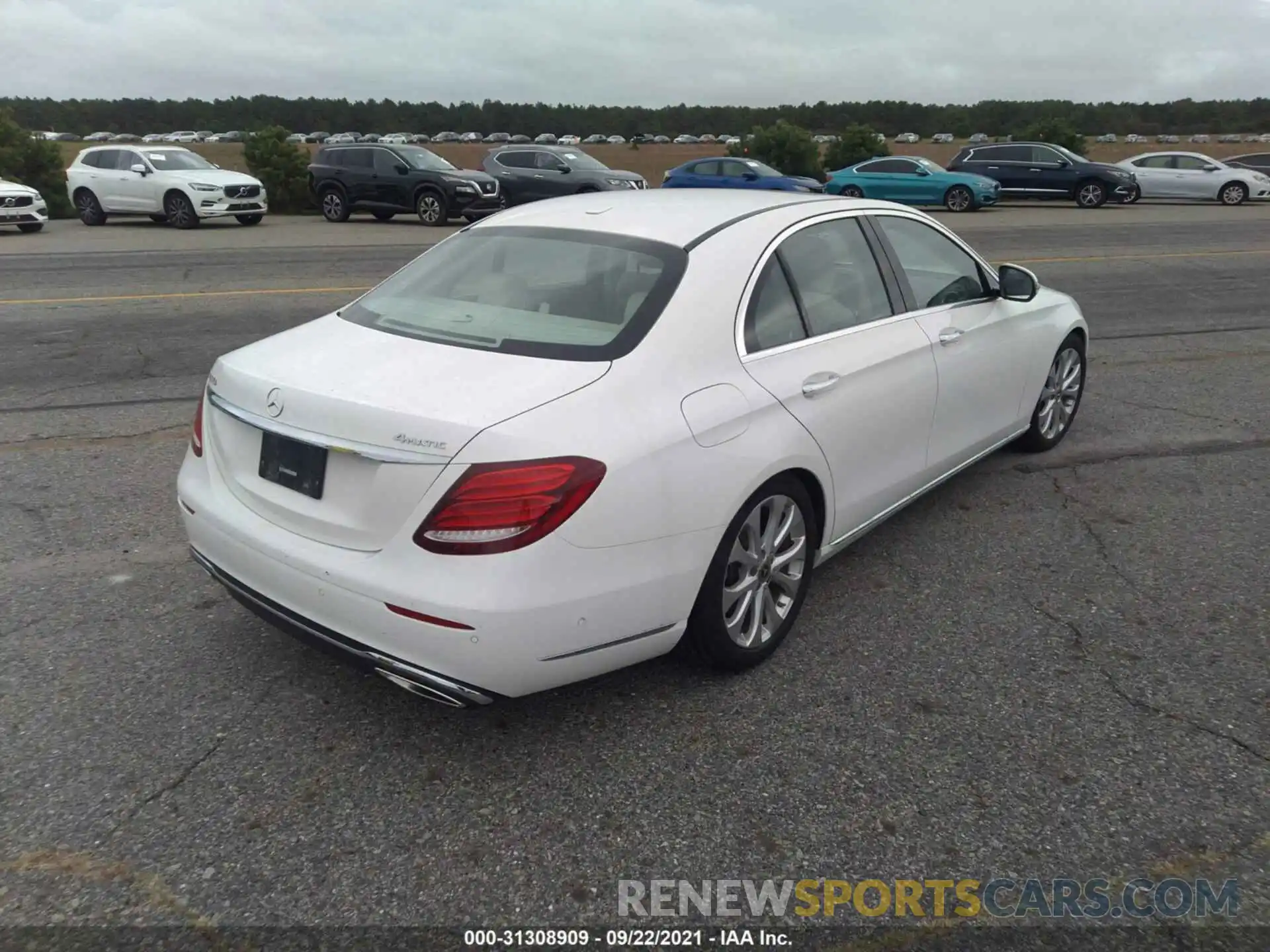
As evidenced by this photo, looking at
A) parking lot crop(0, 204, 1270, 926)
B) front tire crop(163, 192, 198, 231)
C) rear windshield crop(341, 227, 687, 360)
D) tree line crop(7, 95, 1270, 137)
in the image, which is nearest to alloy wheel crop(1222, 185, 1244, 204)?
front tire crop(163, 192, 198, 231)

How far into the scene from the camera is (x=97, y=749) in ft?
10.00

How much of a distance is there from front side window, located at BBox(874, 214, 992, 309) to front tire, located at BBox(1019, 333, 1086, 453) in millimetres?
1061

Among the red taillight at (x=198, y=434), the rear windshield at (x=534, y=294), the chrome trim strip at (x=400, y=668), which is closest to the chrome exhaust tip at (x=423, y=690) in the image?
the chrome trim strip at (x=400, y=668)

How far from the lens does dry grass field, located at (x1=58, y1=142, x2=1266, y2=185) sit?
49406mm

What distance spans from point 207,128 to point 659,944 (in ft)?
412

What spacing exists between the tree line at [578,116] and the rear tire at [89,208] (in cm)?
8786

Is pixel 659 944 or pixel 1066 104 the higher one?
→ pixel 1066 104

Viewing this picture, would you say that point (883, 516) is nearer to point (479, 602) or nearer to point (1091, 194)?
point (479, 602)

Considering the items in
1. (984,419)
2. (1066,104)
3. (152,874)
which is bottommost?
(152,874)

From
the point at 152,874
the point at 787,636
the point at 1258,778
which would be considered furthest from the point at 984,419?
the point at 152,874

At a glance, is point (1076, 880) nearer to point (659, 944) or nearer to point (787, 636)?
point (659, 944)

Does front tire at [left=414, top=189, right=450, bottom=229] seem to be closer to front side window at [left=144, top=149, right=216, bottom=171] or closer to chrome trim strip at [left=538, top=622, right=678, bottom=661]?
front side window at [left=144, top=149, right=216, bottom=171]

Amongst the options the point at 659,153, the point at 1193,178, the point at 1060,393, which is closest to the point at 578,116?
the point at 659,153

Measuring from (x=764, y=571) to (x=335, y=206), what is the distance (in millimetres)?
21329
